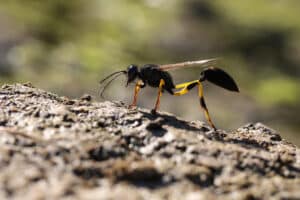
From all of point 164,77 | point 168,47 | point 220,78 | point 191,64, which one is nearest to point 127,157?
point 191,64

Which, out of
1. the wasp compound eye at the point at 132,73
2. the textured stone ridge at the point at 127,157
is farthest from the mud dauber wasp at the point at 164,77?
the textured stone ridge at the point at 127,157

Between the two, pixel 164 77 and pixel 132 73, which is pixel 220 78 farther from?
pixel 132 73

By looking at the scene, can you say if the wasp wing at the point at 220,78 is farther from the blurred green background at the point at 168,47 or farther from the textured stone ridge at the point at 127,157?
the blurred green background at the point at 168,47

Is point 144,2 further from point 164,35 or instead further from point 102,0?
point 164,35

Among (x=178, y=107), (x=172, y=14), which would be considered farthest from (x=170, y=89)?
(x=172, y=14)

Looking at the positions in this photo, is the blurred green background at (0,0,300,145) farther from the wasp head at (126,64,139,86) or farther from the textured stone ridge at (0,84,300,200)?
the textured stone ridge at (0,84,300,200)

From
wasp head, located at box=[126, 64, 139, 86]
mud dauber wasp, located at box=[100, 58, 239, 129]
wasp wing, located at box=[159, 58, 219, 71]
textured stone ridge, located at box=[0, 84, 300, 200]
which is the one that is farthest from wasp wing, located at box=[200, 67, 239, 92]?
textured stone ridge, located at box=[0, 84, 300, 200]
